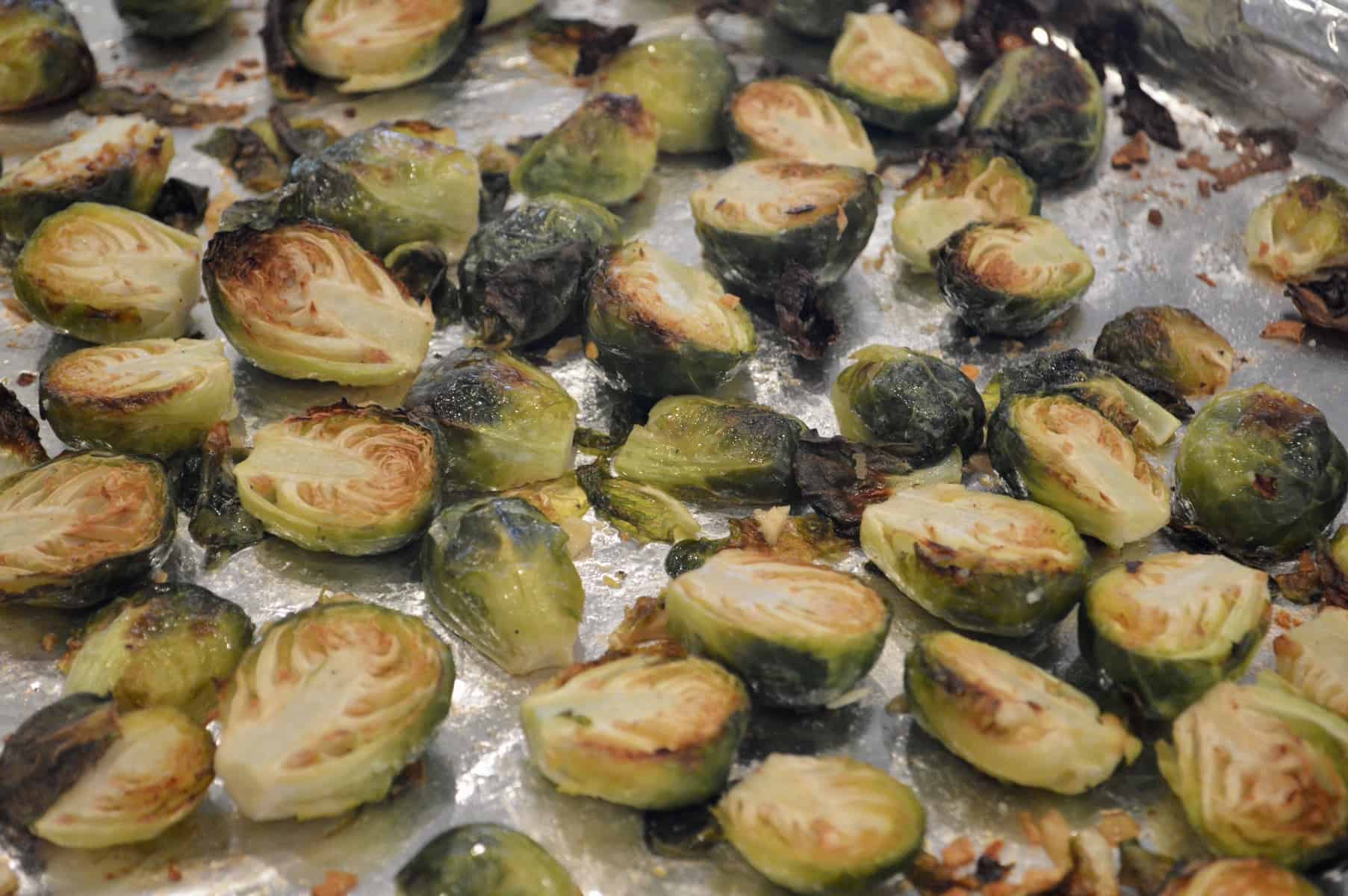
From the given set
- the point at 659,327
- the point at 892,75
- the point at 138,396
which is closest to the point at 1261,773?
the point at 659,327

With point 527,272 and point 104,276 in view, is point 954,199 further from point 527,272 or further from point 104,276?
point 104,276

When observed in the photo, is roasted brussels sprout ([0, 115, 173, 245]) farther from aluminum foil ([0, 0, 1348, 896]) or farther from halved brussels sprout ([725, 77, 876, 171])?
halved brussels sprout ([725, 77, 876, 171])

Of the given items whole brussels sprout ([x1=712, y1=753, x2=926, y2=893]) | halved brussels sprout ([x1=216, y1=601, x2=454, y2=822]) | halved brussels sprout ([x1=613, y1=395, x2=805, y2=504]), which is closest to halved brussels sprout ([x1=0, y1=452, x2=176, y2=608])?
halved brussels sprout ([x1=216, y1=601, x2=454, y2=822])

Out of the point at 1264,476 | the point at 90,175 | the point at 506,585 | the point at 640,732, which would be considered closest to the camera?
the point at 640,732

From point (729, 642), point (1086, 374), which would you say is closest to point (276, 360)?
point (729, 642)

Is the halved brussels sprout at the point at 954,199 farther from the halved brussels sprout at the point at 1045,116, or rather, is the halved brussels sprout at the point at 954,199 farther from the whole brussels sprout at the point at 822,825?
the whole brussels sprout at the point at 822,825
